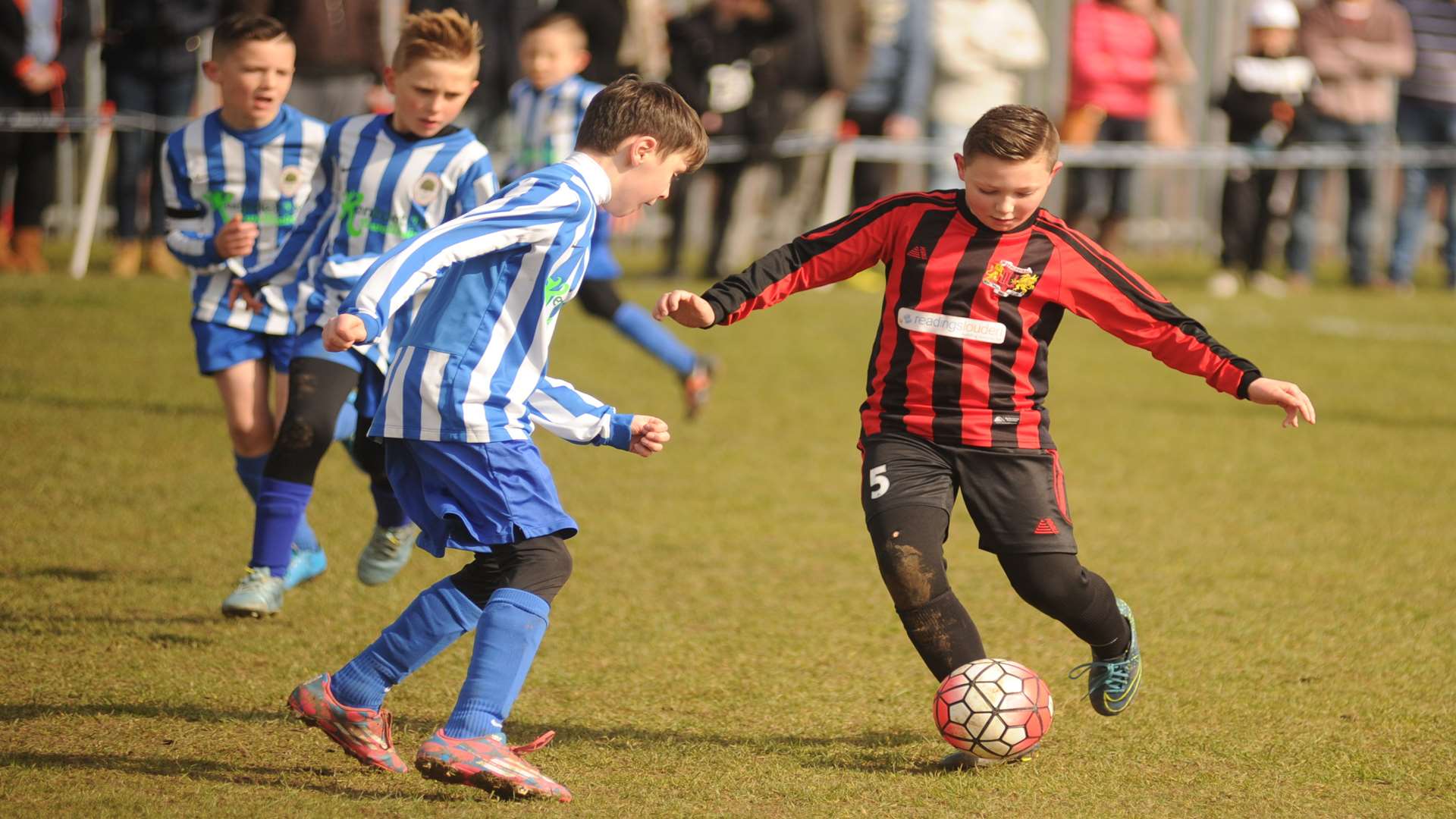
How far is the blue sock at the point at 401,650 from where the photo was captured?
378 cm

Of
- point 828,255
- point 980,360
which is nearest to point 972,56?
point 828,255

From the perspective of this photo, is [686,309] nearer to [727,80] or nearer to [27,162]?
[27,162]

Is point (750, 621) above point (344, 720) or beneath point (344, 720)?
beneath

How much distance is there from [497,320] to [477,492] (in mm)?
380

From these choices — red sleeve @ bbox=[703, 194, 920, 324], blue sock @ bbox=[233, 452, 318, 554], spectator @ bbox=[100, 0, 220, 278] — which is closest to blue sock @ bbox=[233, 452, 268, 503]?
blue sock @ bbox=[233, 452, 318, 554]

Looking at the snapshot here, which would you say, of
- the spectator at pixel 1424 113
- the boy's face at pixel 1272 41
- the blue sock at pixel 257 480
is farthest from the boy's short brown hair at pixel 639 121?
the spectator at pixel 1424 113

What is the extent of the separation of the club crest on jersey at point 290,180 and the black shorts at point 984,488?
2410 millimetres

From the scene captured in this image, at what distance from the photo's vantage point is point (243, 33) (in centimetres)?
538

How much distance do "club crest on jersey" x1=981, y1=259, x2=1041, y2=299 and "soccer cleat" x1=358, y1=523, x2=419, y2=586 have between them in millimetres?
2174

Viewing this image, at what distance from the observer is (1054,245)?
4203 mm

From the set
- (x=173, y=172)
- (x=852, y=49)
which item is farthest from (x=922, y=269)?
(x=852, y=49)

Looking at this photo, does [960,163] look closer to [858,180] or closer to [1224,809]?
[1224,809]

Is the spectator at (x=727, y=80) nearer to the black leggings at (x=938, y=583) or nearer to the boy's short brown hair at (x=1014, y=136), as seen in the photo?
the boy's short brown hair at (x=1014, y=136)

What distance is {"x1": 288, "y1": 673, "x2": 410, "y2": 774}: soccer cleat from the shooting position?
3.77 meters
